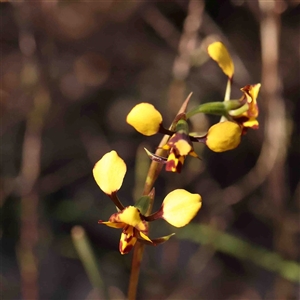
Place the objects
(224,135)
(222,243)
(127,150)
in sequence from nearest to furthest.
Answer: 1. (224,135)
2. (222,243)
3. (127,150)

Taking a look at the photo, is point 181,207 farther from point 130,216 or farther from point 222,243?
point 222,243

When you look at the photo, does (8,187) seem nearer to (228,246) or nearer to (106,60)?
(106,60)

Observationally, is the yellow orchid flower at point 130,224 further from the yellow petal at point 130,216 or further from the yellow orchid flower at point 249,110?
the yellow orchid flower at point 249,110

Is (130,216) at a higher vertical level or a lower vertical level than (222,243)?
higher

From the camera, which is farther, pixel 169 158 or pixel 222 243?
pixel 222 243

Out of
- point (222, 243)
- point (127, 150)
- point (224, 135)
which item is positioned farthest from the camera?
point (127, 150)

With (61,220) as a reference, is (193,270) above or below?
below

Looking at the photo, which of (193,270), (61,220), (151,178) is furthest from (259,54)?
(151,178)

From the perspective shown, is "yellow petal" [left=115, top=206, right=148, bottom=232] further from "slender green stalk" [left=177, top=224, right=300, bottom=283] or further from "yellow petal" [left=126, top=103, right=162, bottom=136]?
"slender green stalk" [left=177, top=224, right=300, bottom=283]

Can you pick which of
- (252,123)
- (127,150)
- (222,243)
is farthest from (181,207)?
(127,150)
